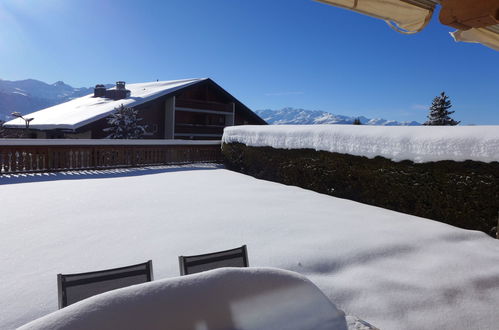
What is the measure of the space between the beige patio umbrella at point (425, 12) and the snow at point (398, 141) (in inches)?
154

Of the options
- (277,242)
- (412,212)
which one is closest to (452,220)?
(412,212)

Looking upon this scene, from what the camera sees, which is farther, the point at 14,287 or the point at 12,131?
the point at 12,131

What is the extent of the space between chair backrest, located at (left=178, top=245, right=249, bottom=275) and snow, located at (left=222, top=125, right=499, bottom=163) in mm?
5487

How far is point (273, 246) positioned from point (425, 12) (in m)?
3.44

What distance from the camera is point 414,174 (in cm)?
736

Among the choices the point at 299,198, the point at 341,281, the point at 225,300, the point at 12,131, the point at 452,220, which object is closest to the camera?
the point at 225,300

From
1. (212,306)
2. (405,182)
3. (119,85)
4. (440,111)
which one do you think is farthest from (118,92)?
(440,111)

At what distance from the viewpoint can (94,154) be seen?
1245cm

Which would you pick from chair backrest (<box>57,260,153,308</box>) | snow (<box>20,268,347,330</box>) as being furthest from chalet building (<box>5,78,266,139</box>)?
snow (<box>20,268,347,330</box>)

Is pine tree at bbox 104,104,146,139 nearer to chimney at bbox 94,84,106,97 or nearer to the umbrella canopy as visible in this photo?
chimney at bbox 94,84,106,97

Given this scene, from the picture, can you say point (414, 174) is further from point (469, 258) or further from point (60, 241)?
point (60, 241)

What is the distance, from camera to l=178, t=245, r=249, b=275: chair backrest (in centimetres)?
256

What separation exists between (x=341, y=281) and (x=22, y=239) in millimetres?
4615

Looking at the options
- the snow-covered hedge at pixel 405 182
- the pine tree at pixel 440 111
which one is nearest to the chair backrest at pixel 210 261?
the snow-covered hedge at pixel 405 182
